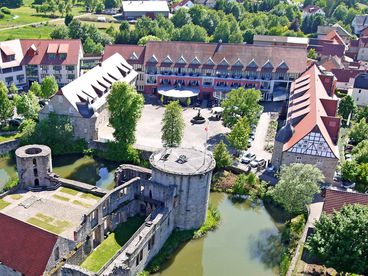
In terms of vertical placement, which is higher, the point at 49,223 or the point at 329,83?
the point at 329,83

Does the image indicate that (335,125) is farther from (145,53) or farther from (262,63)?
(145,53)

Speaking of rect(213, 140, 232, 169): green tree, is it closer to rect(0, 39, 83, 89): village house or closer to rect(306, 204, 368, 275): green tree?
rect(306, 204, 368, 275): green tree

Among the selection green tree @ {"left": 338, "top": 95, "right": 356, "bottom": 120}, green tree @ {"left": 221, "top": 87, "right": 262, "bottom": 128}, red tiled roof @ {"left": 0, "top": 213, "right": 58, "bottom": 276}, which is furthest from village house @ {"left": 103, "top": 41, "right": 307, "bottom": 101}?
red tiled roof @ {"left": 0, "top": 213, "right": 58, "bottom": 276}

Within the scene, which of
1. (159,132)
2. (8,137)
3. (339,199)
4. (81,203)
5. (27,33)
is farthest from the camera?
(27,33)

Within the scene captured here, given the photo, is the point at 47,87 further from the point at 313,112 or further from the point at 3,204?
the point at 313,112

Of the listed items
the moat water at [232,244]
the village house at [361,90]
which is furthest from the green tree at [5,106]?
the village house at [361,90]

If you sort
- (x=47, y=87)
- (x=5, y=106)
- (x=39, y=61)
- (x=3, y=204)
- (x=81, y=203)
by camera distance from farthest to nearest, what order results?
(x=39, y=61) < (x=47, y=87) < (x=5, y=106) < (x=81, y=203) < (x=3, y=204)

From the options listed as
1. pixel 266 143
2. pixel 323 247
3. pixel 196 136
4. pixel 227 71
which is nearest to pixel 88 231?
Result: pixel 323 247

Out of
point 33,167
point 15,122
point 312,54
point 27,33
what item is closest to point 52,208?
point 33,167
